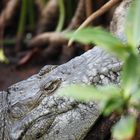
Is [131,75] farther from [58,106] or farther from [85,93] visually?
[58,106]

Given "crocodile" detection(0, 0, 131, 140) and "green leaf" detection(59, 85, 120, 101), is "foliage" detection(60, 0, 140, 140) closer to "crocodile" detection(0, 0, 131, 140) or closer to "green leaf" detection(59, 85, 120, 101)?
"green leaf" detection(59, 85, 120, 101)

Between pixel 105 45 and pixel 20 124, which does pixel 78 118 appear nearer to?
pixel 20 124

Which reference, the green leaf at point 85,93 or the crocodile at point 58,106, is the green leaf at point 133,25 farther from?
the crocodile at point 58,106

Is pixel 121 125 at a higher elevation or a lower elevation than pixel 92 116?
lower

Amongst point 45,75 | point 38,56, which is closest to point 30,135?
point 45,75

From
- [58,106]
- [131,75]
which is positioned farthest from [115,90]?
[58,106]

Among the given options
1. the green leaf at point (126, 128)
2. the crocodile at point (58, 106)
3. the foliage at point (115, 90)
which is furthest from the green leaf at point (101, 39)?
the crocodile at point (58, 106)
